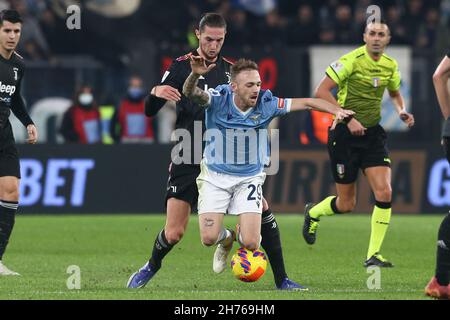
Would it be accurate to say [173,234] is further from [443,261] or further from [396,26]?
[396,26]

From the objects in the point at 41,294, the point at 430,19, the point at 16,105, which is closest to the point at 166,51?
the point at 430,19

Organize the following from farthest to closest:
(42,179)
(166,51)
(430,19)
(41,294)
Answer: (430,19) < (166,51) < (42,179) < (41,294)

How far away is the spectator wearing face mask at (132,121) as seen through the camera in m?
22.0

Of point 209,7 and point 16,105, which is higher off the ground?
point 209,7

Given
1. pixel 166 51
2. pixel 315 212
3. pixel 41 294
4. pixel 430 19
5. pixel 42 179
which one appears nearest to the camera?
pixel 41 294

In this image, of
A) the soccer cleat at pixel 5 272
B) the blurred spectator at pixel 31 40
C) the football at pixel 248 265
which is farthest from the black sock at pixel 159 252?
the blurred spectator at pixel 31 40

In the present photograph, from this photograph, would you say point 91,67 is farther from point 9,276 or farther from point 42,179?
point 9,276

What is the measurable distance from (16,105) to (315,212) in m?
3.76

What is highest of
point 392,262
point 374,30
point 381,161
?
point 374,30

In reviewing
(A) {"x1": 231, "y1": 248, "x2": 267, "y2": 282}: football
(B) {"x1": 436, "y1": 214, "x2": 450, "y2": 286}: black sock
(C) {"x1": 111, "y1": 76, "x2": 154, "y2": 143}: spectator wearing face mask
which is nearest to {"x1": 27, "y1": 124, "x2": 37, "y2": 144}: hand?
Result: (A) {"x1": 231, "y1": 248, "x2": 267, "y2": 282}: football

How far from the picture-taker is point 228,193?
1089 cm

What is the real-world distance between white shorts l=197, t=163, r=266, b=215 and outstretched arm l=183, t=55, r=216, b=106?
0.68m

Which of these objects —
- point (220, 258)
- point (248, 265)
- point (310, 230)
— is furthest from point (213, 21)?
point (310, 230)

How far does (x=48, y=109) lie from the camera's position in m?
22.3
